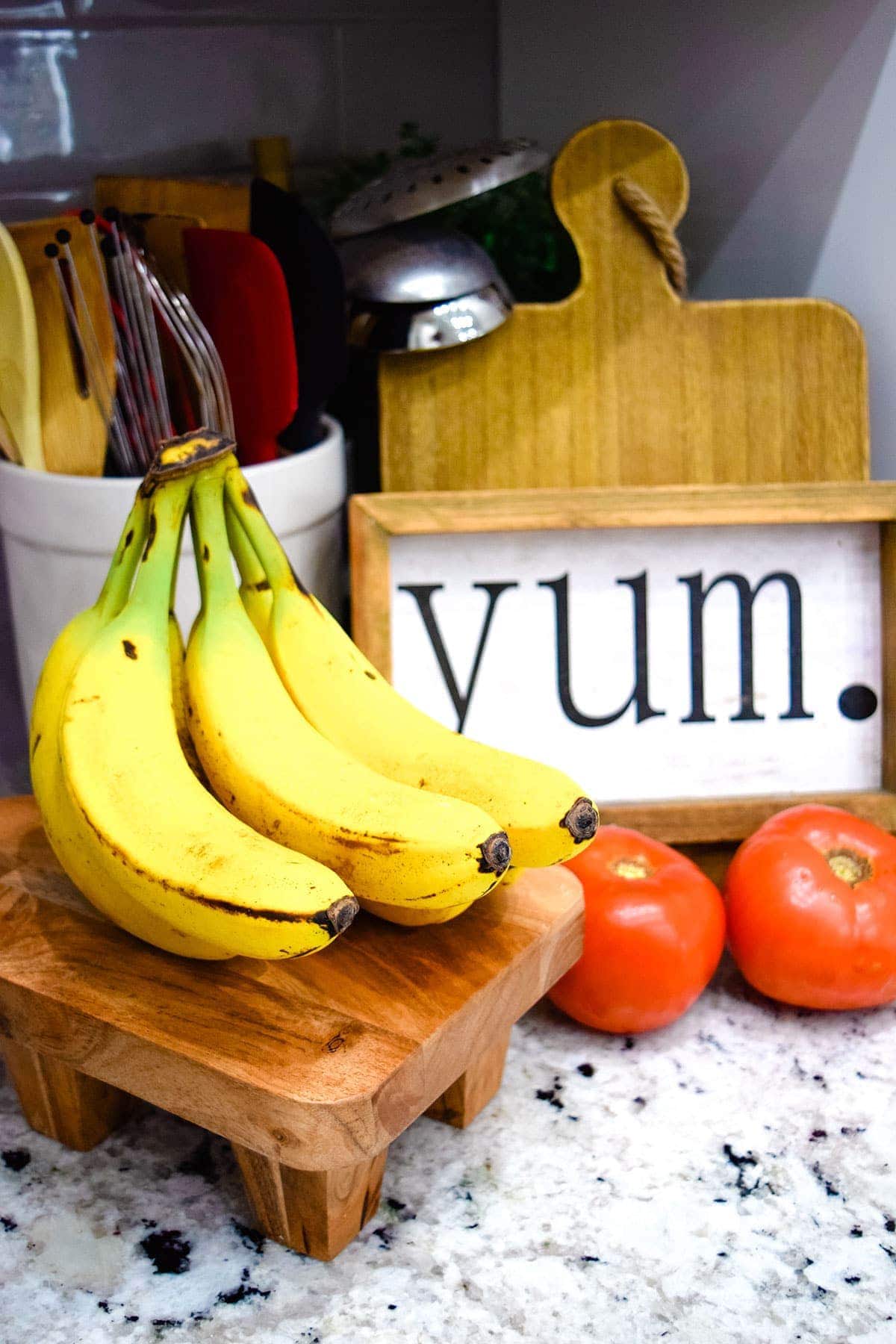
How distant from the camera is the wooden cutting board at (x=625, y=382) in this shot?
2.60 ft

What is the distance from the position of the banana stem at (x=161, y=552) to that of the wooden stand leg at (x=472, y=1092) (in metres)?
0.24

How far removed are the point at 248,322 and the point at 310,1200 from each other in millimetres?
458

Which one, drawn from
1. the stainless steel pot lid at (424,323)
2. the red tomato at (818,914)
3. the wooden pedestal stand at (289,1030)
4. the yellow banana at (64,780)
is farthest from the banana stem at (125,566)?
the red tomato at (818,914)

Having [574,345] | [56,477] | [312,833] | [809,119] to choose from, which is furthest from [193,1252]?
[809,119]

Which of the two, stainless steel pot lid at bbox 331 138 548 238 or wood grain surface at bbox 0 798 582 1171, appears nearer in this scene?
wood grain surface at bbox 0 798 582 1171

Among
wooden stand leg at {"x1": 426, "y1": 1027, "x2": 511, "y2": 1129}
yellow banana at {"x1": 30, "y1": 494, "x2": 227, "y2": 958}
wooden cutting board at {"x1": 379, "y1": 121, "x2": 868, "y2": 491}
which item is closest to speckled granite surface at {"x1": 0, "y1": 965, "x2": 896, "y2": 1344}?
wooden stand leg at {"x1": 426, "y1": 1027, "x2": 511, "y2": 1129}

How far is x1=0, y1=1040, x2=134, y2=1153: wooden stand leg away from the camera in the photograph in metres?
0.60

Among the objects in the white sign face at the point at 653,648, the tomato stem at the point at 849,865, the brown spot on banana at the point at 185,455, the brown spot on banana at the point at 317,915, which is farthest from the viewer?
the white sign face at the point at 653,648

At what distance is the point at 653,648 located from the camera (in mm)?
783

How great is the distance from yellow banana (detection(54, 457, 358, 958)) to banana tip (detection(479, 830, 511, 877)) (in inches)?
2.1

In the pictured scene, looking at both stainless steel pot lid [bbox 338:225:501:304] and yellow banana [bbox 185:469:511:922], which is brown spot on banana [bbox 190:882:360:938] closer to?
yellow banana [bbox 185:469:511:922]

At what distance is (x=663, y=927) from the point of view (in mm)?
645

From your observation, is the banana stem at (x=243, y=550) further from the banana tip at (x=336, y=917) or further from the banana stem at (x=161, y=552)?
the banana tip at (x=336, y=917)

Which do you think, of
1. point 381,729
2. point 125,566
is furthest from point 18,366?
point 381,729
